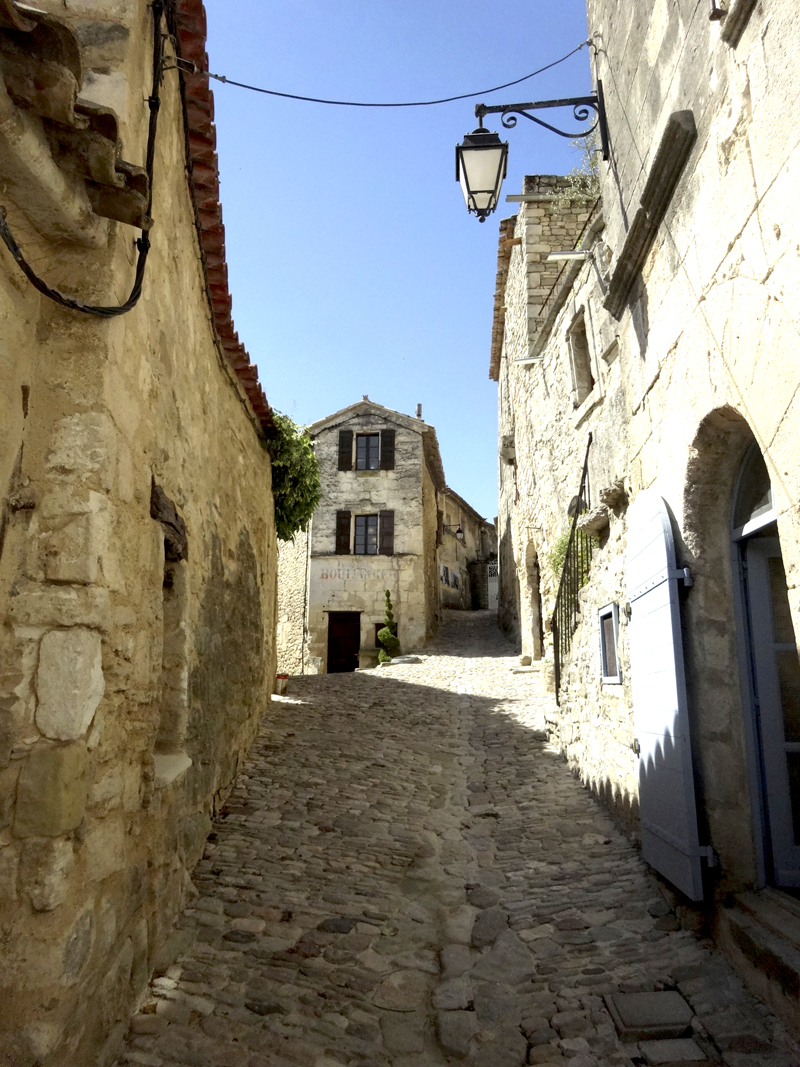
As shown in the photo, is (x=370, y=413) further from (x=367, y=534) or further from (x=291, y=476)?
(x=291, y=476)

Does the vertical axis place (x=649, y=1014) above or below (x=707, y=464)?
below

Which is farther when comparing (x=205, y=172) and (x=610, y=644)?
(x=610, y=644)

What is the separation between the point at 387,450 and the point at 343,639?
5.46 meters

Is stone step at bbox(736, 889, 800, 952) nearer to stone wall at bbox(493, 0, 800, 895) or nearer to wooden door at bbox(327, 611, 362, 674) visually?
stone wall at bbox(493, 0, 800, 895)

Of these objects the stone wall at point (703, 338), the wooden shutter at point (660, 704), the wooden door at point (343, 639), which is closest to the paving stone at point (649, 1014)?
the wooden shutter at point (660, 704)

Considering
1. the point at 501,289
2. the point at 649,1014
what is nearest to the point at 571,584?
the point at 649,1014

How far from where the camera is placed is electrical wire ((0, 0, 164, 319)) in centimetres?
229

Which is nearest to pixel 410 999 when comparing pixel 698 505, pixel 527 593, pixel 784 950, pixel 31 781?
pixel 784 950

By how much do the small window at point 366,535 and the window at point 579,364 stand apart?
9.54 m

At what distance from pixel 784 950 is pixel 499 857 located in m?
2.49

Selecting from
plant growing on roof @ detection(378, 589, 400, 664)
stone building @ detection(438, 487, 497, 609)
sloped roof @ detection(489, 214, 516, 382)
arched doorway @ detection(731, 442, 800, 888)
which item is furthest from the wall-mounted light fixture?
stone building @ detection(438, 487, 497, 609)

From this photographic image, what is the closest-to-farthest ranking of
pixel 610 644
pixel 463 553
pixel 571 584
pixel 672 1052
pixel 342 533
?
1. pixel 672 1052
2. pixel 610 644
3. pixel 571 584
4. pixel 342 533
5. pixel 463 553

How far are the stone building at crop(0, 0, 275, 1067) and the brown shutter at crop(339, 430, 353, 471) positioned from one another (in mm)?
15662

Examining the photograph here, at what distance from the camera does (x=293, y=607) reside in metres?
A: 19.5
